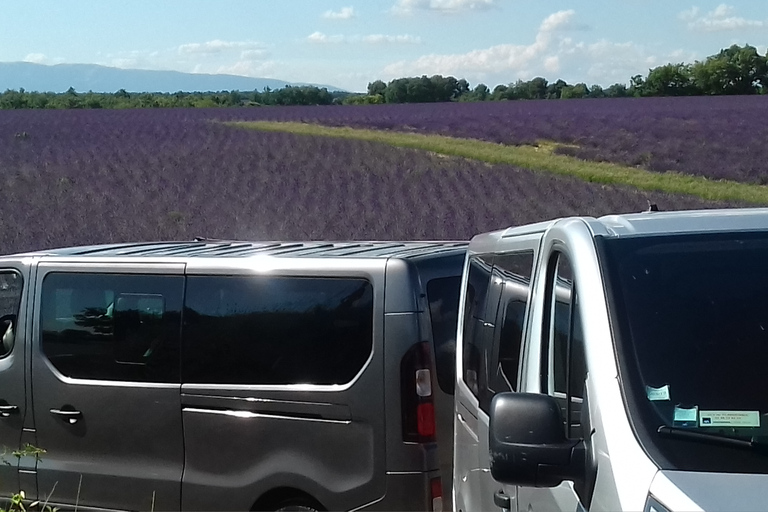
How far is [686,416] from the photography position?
2.60 m

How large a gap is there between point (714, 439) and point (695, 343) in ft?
1.15

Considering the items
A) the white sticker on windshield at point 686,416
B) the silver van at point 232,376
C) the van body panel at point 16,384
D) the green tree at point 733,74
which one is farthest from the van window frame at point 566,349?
the green tree at point 733,74

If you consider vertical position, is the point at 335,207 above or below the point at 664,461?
below

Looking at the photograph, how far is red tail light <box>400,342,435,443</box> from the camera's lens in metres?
5.03

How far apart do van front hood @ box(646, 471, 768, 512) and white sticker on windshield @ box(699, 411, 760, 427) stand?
0.78ft

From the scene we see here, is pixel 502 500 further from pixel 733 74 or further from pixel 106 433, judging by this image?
pixel 733 74

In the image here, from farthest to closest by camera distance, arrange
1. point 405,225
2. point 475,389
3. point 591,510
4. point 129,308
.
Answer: point 405,225
point 129,308
point 475,389
point 591,510

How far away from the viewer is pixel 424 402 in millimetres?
5066

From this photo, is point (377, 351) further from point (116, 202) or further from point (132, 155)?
point (132, 155)

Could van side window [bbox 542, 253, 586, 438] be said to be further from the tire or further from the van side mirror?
the tire

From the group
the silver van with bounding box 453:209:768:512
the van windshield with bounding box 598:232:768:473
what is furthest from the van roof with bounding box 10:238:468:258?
the van windshield with bounding box 598:232:768:473

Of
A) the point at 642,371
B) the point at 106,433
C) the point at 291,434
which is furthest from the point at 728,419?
the point at 106,433

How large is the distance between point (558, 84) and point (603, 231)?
77642 mm

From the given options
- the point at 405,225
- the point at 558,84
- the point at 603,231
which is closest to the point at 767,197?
the point at 405,225
